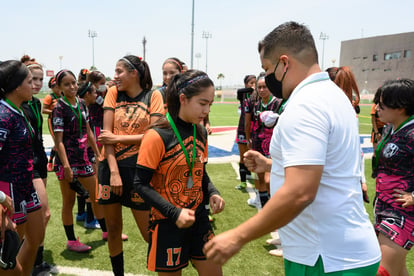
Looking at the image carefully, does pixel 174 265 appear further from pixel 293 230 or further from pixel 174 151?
pixel 293 230

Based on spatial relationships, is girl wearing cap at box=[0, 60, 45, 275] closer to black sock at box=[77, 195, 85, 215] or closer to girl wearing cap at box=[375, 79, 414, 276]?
black sock at box=[77, 195, 85, 215]

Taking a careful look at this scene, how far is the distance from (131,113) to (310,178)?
2344 millimetres

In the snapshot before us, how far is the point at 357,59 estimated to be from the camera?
80.1 m

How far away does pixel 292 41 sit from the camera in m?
1.66

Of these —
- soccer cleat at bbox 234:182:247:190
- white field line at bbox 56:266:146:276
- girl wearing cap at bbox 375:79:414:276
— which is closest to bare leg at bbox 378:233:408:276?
girl wearing cap at bbox 375:79:414:276

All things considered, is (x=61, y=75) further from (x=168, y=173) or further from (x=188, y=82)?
(x=168, y=173)

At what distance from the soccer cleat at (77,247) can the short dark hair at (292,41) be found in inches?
151

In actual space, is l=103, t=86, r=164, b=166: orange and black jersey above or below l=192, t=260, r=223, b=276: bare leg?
above

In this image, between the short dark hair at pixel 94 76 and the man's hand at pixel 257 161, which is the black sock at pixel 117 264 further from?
the short dark hair at pixel 94 76

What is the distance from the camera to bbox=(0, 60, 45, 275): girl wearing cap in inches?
111

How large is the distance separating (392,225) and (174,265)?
1873 mm

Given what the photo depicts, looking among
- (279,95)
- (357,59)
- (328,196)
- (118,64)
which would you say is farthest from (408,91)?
(357,59)

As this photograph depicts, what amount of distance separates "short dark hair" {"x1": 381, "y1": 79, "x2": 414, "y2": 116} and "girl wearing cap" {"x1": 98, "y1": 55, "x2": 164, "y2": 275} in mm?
2213

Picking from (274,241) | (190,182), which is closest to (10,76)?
(190,182)
